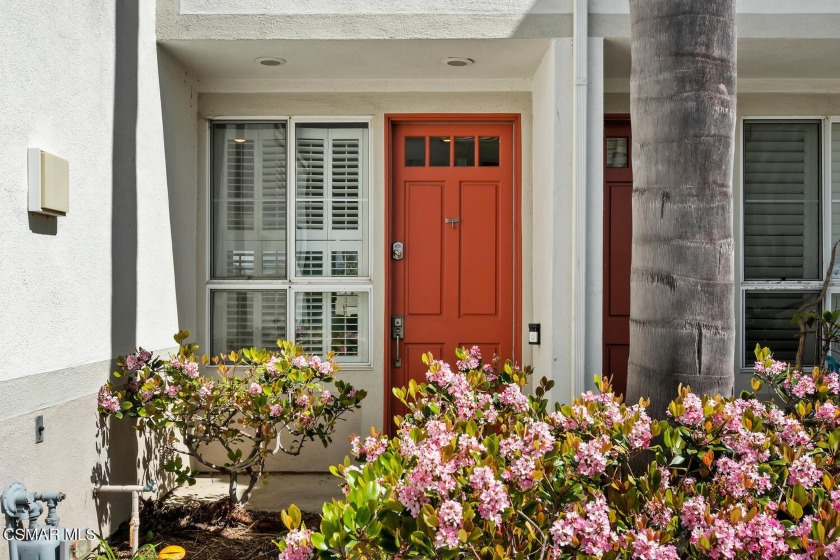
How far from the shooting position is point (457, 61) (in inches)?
222

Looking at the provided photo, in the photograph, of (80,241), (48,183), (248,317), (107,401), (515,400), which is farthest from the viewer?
(248,317)

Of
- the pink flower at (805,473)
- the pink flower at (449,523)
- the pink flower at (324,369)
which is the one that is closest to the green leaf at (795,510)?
the pink flower at (805,473)

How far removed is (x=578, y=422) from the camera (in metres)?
2.83

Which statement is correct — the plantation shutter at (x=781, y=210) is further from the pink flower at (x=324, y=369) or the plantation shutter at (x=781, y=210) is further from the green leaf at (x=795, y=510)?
the green leaf at (x=795, y=510)

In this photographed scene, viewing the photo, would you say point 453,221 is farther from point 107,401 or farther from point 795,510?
point 795,510

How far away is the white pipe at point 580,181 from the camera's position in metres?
5.05

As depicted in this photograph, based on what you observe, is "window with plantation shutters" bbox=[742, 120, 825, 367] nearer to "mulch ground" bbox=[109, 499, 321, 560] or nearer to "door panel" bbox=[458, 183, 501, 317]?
"door panel" bbox=[458, 183, 501, 317]

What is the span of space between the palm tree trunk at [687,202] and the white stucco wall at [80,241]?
110 inches

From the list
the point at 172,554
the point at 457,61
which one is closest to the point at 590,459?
the point at 172,554

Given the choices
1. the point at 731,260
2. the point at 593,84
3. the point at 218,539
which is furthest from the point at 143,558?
the point at 593,84

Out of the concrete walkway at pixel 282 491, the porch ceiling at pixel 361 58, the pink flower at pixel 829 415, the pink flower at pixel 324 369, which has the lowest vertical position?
the concrete walkway at pixel 282 491

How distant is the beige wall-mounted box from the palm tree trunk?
2.76m

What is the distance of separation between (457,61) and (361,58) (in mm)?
697

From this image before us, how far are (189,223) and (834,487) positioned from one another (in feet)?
15.8
